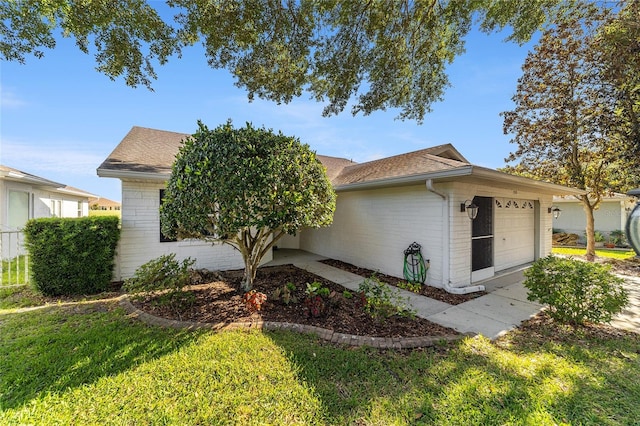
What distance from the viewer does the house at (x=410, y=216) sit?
603 cm

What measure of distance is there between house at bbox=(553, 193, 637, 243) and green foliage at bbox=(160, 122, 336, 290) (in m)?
17.2

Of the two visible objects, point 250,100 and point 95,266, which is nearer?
point 95,266

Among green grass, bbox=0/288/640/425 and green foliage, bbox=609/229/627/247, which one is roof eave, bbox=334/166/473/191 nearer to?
green grass, bbox=0/288/640/425

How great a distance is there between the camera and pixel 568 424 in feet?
7.61

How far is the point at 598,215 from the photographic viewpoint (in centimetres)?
1578

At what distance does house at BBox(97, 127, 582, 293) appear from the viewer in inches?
237

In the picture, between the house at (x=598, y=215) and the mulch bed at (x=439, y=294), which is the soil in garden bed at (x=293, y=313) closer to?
the mulch bed at (x=439, y=294)

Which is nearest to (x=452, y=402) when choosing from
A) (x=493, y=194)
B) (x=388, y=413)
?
(x=388, y=413)

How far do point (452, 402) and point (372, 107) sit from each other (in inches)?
293

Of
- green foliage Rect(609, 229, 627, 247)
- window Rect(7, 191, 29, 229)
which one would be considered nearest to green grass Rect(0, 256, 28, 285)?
window Rect(7, 191, 29, 229)

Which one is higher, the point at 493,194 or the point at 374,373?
the point at 493,194

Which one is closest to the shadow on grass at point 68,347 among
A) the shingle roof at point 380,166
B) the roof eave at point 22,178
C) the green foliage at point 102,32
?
the shingle roof at point 380,166

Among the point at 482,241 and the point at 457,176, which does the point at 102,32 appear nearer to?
the point at 457,176

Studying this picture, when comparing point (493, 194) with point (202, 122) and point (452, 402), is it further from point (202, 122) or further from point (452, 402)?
point (202, 122)
